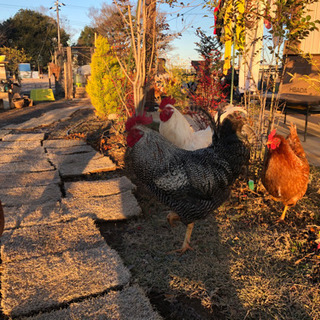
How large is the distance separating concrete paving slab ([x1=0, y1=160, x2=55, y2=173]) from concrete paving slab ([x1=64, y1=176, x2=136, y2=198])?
0.96m

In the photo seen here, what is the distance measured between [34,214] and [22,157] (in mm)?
2672

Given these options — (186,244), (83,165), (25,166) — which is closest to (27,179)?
(25,166)

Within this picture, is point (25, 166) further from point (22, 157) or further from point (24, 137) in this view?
point (24, 137)

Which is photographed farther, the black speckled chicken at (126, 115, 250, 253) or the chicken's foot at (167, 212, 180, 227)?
the chicken's foot at (167, 212, 180, 227)

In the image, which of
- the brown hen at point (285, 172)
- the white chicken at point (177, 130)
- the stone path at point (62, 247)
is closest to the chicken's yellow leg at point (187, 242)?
the stone path at point (62, 247)

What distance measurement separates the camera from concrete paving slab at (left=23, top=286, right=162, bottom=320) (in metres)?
2.08

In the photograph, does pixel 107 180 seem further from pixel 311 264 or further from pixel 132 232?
pixel 311 264

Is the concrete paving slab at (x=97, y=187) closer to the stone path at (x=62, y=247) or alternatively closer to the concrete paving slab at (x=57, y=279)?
the stone path at (x=62, y=247)

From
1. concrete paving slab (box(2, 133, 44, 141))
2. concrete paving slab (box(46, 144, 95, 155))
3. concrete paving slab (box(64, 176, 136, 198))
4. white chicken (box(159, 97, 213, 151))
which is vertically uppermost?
white chicken (box(159, 97, 213, 151))

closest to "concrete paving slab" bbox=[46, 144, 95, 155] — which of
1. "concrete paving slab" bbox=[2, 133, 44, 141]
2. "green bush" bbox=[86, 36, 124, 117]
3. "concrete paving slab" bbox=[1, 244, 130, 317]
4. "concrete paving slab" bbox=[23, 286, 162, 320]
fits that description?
"concrete paving slab" bbox=[2, 133, 44, 141]

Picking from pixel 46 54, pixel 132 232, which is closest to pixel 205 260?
pixel 132 232

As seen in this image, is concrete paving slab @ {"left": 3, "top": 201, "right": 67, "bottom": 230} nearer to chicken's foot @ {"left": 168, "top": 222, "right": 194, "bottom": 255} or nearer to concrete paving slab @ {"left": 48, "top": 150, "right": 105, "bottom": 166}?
chicken's foot @ {"left": 168, "top": 222, "right": 194, "bottom": 255}

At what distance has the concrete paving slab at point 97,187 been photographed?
167 inches

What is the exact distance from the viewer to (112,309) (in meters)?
2.15
